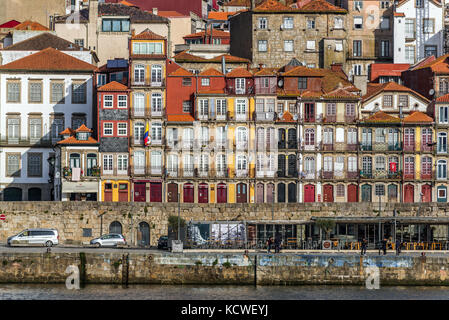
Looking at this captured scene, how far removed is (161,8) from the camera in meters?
129

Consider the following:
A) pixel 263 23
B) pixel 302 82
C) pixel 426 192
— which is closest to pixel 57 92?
pixel 263 23

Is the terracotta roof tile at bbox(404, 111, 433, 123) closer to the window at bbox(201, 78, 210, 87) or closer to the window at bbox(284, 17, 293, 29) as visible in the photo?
the window at bbox(201, 78, 210, 87)

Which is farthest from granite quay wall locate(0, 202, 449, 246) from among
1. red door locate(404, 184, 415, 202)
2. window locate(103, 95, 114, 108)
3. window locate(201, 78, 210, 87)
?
window locate(201, 78, 210, 87)

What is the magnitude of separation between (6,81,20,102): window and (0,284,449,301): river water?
32903 mm

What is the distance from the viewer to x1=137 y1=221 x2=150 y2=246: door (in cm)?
8244

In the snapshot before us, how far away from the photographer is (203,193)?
88.9 metres

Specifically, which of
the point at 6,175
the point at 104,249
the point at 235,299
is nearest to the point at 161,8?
the point at 6,175

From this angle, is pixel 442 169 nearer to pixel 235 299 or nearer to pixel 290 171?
pixel 290 171

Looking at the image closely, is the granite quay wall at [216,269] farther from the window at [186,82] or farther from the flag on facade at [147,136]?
the window at [186,82]

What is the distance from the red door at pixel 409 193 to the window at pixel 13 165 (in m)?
31.5

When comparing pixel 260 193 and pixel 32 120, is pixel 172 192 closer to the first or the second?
pixel 260 193

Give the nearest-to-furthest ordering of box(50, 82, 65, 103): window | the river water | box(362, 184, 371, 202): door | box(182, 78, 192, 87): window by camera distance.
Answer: the river water < box(362, 184, 371, 202): door < box(182, 78, 192, 87): window < box(50, 82, 65, 103): window

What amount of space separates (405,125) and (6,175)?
107ft

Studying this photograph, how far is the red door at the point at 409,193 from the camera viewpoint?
296 ft
